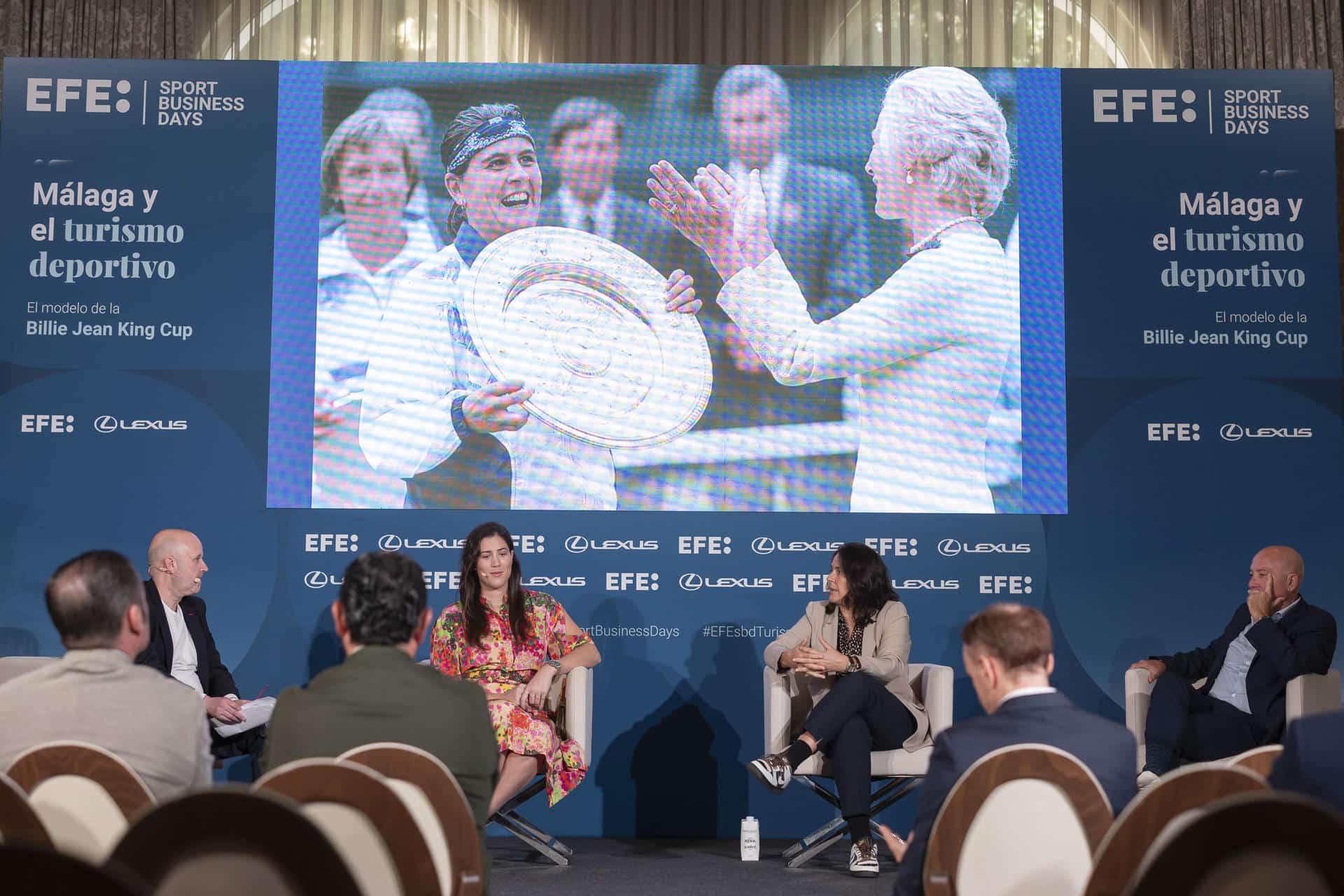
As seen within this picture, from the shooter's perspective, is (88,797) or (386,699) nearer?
(88,797)

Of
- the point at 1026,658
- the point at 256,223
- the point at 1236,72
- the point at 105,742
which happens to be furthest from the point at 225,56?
the point at 1026,658

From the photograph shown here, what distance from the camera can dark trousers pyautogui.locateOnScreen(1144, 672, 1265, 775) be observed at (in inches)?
196

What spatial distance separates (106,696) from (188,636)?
9.38 feet

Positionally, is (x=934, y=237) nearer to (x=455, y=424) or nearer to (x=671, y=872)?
(x=455, y=424)

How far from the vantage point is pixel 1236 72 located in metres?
6.09

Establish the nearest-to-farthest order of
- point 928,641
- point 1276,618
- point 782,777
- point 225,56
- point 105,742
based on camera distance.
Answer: point 105,742
point 782,777
point 1276,618
point 928,641
point 225,56

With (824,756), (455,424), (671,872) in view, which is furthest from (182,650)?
(824,756)

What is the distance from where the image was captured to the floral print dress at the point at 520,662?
480 centimetres

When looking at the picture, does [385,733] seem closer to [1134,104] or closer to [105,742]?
[105,742]

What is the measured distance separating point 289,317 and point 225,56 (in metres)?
2.00

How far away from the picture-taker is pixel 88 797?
2.08 m

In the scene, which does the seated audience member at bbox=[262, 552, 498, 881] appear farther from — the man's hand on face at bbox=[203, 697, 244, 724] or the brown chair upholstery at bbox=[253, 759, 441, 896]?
the man's hand on face at bbox=[203, 697, 244, 724]

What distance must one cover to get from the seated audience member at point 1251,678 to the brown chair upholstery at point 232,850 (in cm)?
390

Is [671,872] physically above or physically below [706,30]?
below
